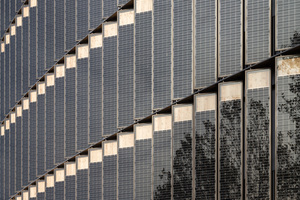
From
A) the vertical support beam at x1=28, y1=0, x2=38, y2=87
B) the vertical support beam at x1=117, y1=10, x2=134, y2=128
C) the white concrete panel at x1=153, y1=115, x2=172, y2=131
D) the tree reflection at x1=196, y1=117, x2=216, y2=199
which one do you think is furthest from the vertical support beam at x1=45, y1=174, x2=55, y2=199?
the tree reflection at x1=196, y1=117, x2=216, y2=199

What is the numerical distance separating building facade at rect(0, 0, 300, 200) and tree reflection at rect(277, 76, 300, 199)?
7cm

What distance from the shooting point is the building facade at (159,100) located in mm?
54250

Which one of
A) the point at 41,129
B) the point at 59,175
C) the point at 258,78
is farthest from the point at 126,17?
the point at 41,129

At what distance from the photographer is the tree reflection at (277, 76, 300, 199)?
169ft

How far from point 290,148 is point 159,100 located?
15.6 meters

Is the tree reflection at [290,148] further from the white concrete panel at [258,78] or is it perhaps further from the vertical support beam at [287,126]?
the white concrete panel at [258,78]

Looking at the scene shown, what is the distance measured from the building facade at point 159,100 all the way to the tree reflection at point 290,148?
7 cm

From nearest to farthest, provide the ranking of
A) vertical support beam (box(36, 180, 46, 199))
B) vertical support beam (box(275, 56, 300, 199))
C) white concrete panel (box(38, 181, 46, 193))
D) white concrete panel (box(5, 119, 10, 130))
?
vertical support beam (box(275, 56, 300, 199))
vertical support beam (box(36, 180, 46, 199))
white concrete panel (box(38, 181, 46, 193))
white concrete panel (box(5, 119, 10, 130))

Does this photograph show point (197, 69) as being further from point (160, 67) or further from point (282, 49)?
point (282, 49)

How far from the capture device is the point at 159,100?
64312 millimetres

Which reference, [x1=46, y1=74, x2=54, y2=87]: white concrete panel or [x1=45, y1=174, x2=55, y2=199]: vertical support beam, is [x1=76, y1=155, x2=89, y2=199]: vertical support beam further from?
[x1=46, y1=74, x2=54, y2=87]: white concrete panel

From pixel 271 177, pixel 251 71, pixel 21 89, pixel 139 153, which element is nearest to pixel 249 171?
pixel 271 177

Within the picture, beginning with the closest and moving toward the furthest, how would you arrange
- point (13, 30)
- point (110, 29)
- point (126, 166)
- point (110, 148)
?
point (126, 166), point (110, 148), point (110, 29), point (13, 30)

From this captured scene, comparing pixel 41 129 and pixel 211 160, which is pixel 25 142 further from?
pixel 211 160
